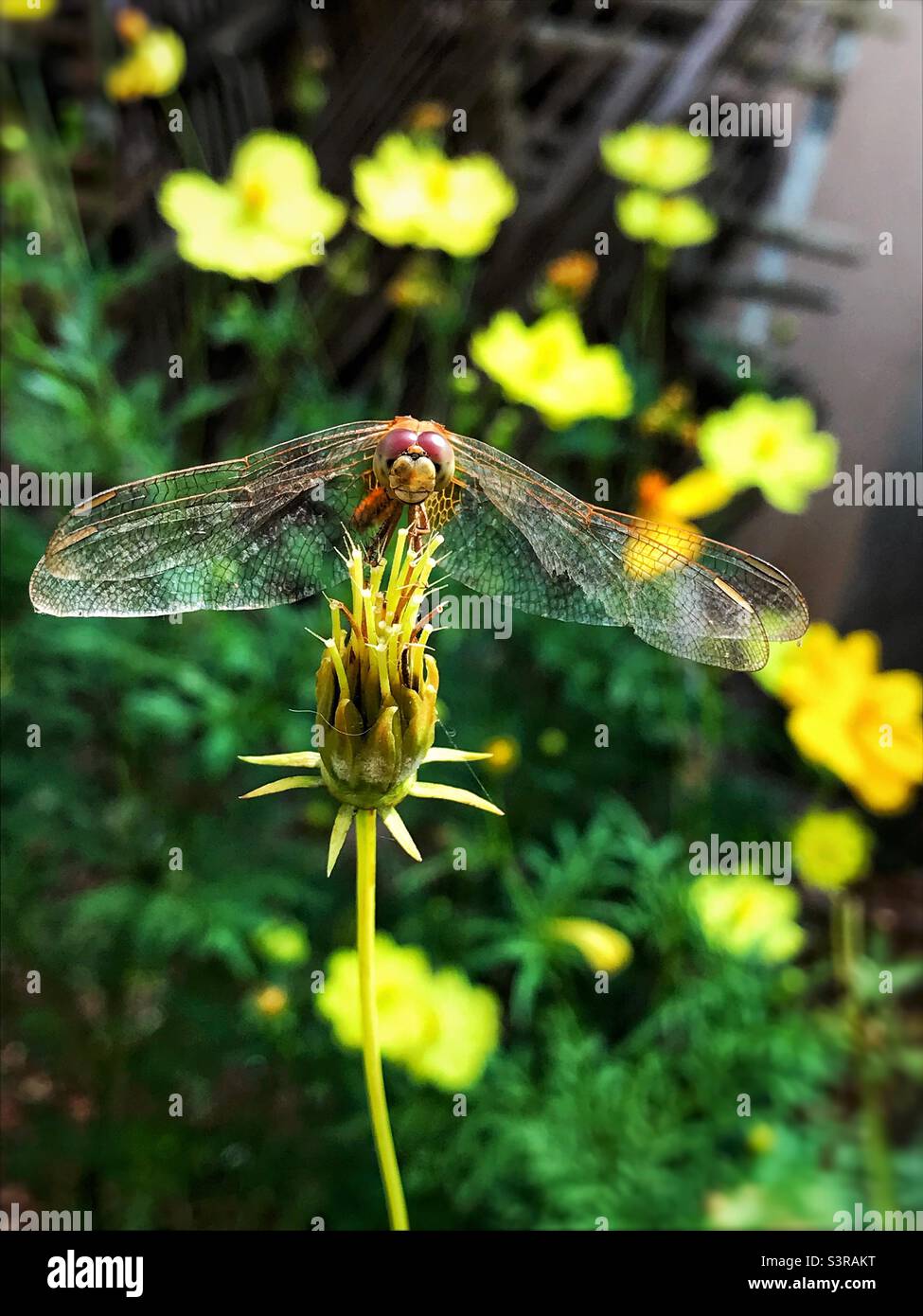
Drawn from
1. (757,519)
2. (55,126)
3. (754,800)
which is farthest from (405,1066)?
(55,126)

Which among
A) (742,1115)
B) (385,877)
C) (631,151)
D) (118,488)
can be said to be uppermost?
(631,151)

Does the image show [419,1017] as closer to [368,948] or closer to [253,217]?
[368,948]

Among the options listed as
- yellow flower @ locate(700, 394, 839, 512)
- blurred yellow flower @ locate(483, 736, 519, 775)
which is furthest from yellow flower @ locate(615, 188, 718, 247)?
blurred yellow flower @ locate(483, 736, 519, 775)

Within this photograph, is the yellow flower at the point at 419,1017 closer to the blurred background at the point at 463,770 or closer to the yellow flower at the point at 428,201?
the blurred background at the point at 463,770

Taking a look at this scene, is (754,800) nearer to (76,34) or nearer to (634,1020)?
(634,1020)

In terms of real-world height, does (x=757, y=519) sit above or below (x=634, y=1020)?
above

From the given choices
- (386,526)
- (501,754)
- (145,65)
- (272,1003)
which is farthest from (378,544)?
(145,65)

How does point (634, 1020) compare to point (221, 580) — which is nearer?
point (221, 580)
